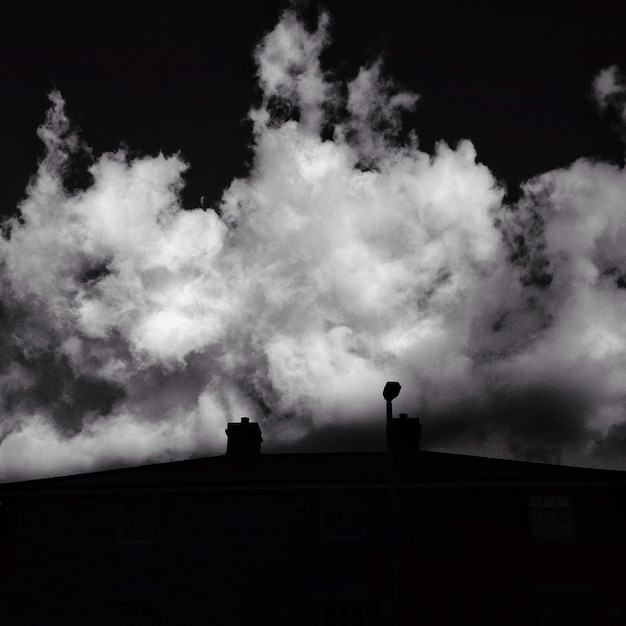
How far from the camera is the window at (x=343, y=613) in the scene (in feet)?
68.2

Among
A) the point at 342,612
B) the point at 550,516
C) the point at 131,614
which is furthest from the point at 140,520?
the point at 550,516

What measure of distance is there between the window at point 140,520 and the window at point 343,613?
247 inches

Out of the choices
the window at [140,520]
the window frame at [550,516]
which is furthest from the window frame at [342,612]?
the window at [140,520]

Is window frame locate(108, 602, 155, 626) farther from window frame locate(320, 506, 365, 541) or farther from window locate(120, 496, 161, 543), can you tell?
window frame locate(320, 506, 365, 541)

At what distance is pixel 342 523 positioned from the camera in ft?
72.7

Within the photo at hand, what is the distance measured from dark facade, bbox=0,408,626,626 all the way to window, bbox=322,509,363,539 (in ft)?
0.11

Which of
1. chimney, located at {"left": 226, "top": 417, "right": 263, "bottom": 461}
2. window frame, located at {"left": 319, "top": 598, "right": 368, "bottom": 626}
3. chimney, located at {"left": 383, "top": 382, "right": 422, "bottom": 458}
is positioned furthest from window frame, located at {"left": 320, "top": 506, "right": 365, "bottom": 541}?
chimney, located at {"left": 226, "top": 417, "right": 263, "bottom": 461}

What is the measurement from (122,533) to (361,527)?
326 inches

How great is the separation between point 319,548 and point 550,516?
25.3ft

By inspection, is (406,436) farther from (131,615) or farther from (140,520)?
(131,615)

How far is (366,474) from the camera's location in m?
22.7

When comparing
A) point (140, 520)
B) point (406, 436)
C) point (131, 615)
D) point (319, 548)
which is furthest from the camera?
point (406, 436)

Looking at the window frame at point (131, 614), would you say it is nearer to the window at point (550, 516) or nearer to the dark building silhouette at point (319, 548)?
the dark building silhouette at point (319, 548)

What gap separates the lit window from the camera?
2144cm
